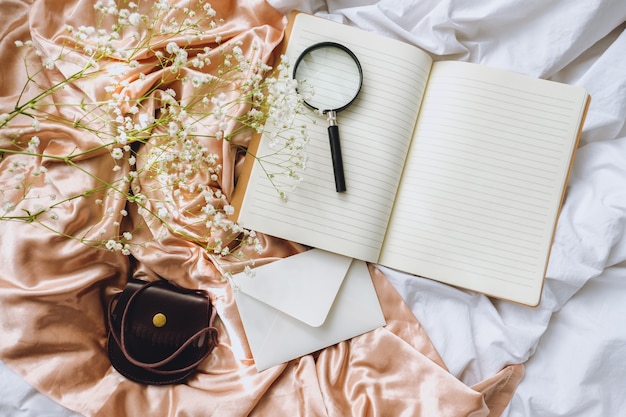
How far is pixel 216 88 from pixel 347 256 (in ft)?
1.29

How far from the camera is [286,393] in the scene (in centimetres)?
102

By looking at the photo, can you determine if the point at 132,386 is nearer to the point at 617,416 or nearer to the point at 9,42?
the point at 9,42

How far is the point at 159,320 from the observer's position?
0.98 m

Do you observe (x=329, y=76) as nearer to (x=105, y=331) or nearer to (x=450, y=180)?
(x=450, y=180)

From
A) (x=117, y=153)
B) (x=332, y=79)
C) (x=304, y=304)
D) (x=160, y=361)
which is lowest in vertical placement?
(x=160, y=361)

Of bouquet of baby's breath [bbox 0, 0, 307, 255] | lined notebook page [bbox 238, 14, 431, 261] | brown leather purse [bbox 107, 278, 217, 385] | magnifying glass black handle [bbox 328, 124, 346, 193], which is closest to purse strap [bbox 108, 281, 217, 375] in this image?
brown leather purse [bbox 107, 278, 217, 385]

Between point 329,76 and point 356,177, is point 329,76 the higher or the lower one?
the higher one

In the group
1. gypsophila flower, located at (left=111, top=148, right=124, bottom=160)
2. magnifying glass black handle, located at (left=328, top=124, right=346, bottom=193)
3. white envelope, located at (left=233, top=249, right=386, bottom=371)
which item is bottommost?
white envelope, located at (left=233, top=249, right=386, bottom=371)

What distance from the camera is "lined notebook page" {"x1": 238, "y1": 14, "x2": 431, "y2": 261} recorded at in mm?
1030

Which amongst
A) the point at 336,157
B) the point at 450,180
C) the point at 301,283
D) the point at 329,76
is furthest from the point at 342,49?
the point at 301,283

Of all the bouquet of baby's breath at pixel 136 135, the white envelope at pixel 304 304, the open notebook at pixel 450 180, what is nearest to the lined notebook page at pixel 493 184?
the open notebook at pixel 450 180

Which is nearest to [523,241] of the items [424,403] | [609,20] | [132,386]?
[424,403]

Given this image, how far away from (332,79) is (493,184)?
356 millimetres

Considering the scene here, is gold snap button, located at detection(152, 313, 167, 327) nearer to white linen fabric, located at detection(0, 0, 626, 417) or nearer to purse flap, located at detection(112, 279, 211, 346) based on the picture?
purse flap, located at detection(112, 279, 211, 346)
